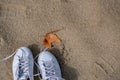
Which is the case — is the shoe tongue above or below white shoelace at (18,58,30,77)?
below

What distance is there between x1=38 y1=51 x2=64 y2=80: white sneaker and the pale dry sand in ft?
0.16

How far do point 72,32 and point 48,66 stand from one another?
299 millimetres

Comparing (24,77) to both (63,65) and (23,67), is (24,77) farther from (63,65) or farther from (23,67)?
(63,65)

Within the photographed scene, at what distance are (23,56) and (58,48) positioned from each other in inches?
10.2

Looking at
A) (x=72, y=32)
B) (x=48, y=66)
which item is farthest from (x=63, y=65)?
(x=72, y=32)

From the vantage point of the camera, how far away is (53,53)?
2.32 meters

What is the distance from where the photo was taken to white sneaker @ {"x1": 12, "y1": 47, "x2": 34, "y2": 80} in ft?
7.33

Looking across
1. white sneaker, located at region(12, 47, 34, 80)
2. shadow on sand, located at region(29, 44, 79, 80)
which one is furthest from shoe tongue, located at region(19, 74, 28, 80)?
shadow on sand, located at region(29, 44, 79, 80)

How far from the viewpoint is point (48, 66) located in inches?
89.8

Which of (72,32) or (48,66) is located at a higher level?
(72,32)

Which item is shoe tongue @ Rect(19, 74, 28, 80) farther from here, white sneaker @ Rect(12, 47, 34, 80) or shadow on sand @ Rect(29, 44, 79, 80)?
shadow on sand @ Rect(29, 44, 79, 80)

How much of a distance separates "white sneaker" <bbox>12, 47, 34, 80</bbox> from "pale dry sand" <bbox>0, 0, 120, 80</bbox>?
0.18 ft

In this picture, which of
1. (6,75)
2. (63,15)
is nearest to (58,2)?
(63,15)

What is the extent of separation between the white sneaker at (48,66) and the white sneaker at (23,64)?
0.24 ft
